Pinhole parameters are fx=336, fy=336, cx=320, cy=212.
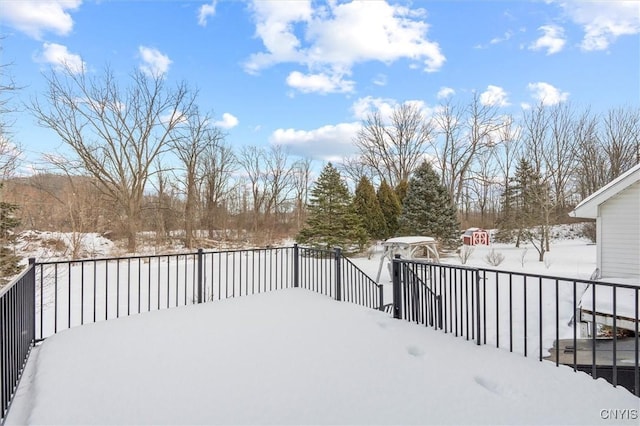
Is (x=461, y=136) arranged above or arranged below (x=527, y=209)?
above

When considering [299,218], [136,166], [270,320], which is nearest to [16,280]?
[270,320]

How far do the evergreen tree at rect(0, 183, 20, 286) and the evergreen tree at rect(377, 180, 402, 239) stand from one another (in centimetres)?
1412

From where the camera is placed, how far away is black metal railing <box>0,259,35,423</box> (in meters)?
2.05

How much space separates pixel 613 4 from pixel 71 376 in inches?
420

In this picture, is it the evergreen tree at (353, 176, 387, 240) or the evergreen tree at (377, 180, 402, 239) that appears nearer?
the evergreen tree at (353, 176, 387, 240)

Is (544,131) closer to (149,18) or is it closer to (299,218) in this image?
(299,218)

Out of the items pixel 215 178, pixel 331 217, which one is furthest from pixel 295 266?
pixel 215 178

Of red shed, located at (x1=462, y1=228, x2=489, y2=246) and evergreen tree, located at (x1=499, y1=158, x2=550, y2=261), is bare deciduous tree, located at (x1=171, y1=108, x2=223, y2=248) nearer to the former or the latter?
red shed, located at (x1=462, y1=228, x2=489, y2=246)

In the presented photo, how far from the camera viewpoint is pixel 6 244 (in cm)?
830

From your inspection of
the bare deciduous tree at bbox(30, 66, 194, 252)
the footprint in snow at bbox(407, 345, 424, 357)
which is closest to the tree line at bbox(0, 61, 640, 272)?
the bare deciduous tree at bbox(30, 66, 194, 252)

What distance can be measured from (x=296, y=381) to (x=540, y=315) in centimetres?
201

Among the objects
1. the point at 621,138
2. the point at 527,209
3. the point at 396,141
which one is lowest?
the point at 527,209

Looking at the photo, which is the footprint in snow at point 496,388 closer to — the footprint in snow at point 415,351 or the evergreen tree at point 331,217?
the footprint in snow at point 415,351

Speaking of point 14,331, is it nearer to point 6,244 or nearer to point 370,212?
point 6,244
